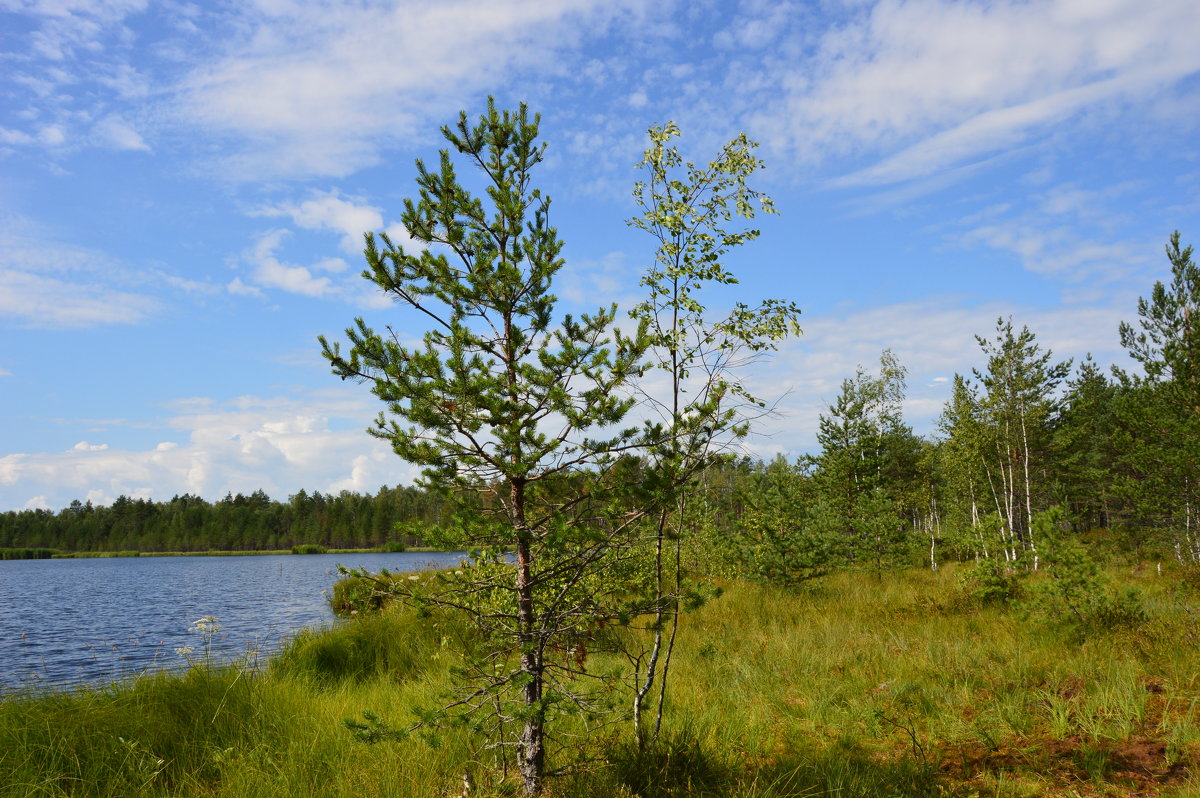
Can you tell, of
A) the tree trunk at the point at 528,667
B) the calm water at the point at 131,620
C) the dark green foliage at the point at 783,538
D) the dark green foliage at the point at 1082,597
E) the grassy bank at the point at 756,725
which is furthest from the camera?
the dark green foliage at the point at 783,538

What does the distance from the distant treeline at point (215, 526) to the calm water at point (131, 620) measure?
64.2 metres

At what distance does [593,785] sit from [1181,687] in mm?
7227

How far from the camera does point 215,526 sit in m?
106

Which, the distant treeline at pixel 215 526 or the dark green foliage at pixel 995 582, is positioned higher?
the dark green foliage at pixel 995 582

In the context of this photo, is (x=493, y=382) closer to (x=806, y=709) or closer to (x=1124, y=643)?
(x=806, y=709)

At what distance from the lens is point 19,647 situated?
17562mm

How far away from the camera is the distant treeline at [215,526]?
346 ft

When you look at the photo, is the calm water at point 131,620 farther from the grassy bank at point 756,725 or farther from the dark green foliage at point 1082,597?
the dark green foliage at point 1082,597

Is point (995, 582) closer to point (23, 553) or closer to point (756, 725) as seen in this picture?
point (756, 725)

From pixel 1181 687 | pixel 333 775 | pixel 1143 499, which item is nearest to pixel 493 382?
pixel 333 775

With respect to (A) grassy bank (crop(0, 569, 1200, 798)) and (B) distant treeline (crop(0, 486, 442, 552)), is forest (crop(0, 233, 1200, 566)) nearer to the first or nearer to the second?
(A) grassy bank (crop(0, 569, 1200, 798))

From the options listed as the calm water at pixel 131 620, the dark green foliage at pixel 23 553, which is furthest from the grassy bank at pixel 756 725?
the dark green foliage at pixel 23 553

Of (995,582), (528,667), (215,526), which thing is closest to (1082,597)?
(995,582)

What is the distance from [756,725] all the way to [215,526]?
12334 cm
